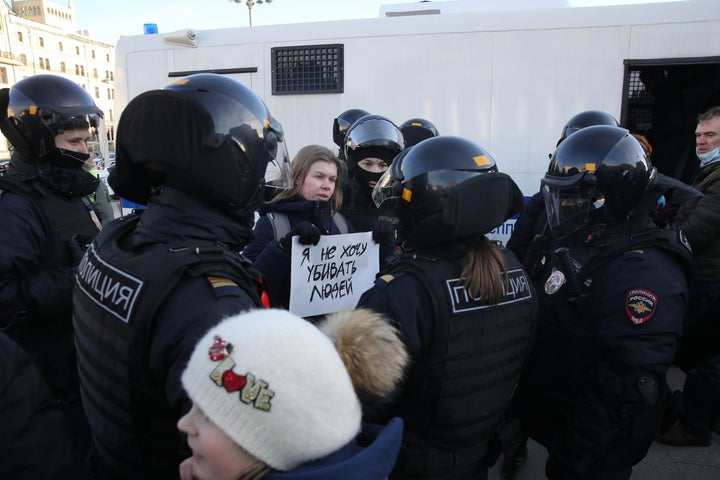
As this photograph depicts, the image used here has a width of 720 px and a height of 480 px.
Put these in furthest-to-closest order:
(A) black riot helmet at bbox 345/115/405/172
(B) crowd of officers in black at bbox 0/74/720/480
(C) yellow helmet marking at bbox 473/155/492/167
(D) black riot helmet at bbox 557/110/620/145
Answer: (D) black riot helmet at bbox 557/110/620/145 < (A) black riot helmet at bbox 345/115/405/172 < (C) yellow helmet marking at bbox 473/155/492/167 < (B) crowd of officers in black at bbox 0/74/720/480

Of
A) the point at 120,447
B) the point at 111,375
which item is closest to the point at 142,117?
the point at 111,375

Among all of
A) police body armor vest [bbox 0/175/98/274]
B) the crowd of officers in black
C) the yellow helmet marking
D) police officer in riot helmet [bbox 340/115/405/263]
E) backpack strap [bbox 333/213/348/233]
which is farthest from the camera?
police officer in riot helmet [bbox 340/115/405/263]

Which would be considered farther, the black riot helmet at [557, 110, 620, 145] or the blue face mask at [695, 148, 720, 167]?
the black riot helmet at [557, 110, 620, 145]

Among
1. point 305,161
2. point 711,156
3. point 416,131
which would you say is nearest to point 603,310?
point 305,161

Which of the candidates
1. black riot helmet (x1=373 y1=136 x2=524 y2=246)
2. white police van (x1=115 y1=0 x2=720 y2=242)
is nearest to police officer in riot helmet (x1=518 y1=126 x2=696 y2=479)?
black riot helmet (x1=373 y1=136 x2=524 y2=246)

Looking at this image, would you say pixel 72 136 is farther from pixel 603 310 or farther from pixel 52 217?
pixel 603 310

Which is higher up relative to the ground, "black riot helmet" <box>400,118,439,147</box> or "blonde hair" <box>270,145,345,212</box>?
"black riot helmet" <box>400,118,439,147</box>

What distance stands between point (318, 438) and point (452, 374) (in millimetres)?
848

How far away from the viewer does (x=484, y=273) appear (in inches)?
68.6

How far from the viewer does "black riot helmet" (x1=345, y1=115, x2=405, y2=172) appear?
3.73m

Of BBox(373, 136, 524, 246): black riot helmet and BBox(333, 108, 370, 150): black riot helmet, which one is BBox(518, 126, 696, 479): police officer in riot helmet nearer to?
BBox(373, 136, 524, 246): black riot helmet

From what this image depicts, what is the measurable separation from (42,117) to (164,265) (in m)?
1.88

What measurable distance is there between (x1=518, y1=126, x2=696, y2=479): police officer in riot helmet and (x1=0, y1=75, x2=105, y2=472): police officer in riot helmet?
84.9 inches

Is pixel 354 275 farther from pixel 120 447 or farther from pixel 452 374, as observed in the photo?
pixel 120 447
